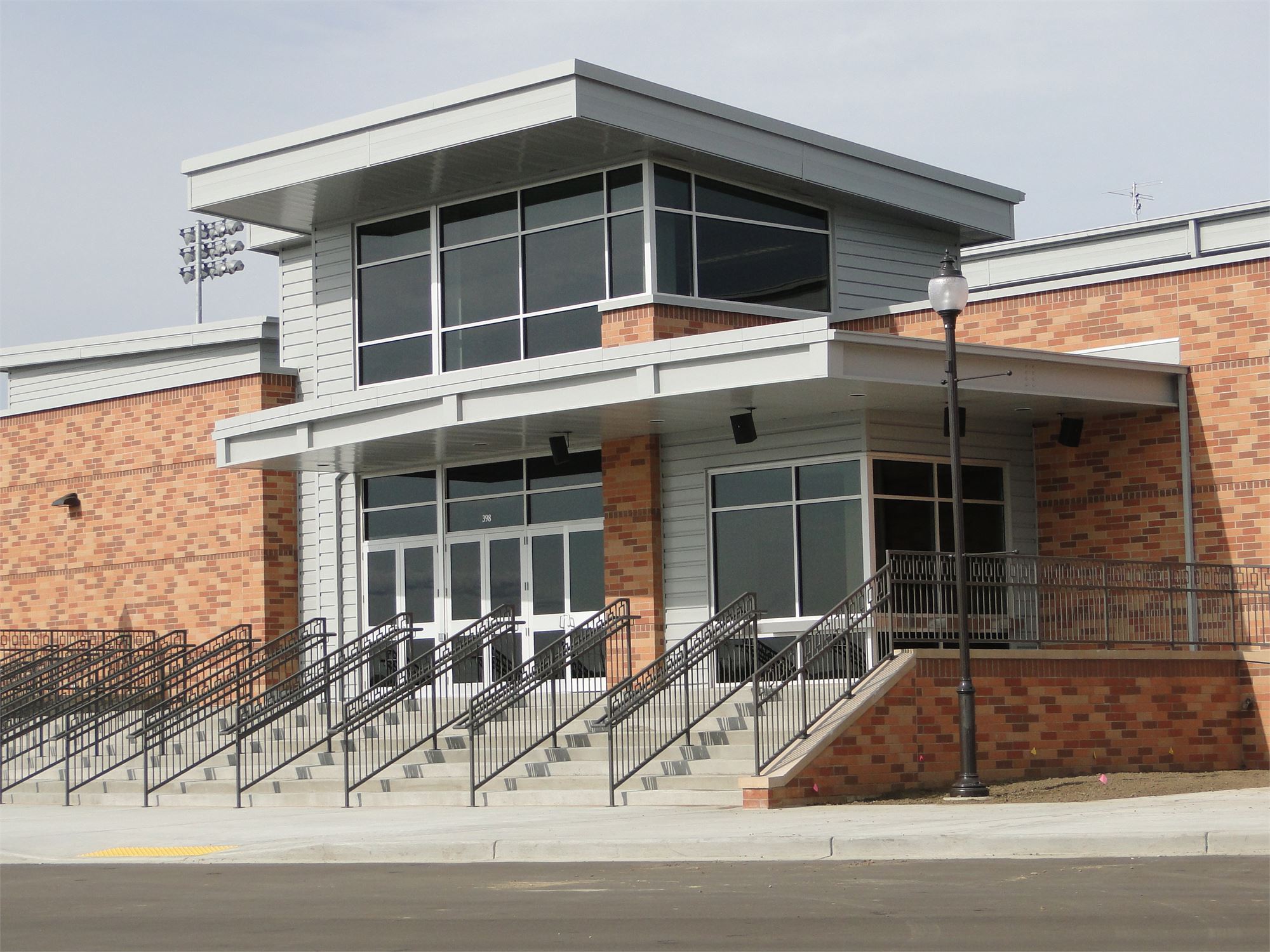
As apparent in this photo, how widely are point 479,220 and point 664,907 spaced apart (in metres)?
15.8

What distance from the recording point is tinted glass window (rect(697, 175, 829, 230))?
2348cm

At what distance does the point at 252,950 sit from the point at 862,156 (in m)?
18.2

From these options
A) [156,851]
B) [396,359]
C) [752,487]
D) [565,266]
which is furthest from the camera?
[396,359]

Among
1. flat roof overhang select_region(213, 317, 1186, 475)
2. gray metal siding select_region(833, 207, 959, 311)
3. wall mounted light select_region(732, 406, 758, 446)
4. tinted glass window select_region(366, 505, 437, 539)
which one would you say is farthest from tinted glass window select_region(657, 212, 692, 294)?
tinted glass window select_region(366, 505, 437, 539)

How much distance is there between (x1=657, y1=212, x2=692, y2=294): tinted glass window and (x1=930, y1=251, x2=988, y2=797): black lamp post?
20.3ft

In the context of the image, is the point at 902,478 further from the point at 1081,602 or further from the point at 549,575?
the point at 549,575

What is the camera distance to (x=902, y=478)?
69.1ft

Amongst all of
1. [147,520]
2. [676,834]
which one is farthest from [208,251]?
[676,834]

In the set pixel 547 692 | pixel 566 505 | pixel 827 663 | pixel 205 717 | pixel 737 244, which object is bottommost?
pixel 205 717

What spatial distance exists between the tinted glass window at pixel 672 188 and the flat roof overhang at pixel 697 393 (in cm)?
311

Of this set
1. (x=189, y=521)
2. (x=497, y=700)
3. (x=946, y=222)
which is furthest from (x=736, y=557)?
(x=189, y=521)

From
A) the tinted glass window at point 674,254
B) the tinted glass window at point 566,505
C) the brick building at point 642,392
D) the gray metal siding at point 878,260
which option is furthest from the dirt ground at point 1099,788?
the gray metal siding at point 878,260

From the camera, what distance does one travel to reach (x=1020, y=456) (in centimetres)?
2233

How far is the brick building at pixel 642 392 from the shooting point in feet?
67.9
